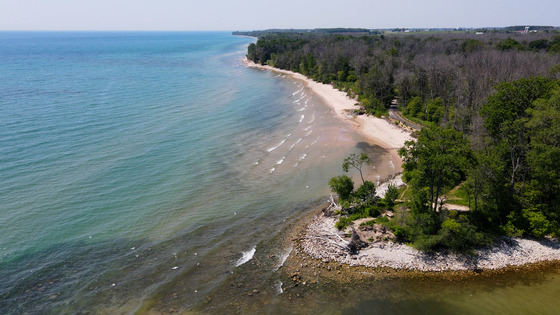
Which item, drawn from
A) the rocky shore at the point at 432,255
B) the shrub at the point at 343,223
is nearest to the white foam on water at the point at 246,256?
the rocky shore at the point at 432,255

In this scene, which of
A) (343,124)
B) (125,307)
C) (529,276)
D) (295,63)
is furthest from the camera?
(295,63)

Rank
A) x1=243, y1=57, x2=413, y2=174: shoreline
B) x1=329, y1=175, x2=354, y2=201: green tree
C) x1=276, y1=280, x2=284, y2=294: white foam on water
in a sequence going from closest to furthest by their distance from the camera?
x1=276, y1=280, x2=284, y2=294: white foam on water < x1=329, y1=175, x2=354, y2=201: green tree < x1=243, y1=57, x2=413, y2=174: shoreline

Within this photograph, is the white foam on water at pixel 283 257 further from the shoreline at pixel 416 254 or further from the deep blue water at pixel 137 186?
the deep blue water at pixel 137 186

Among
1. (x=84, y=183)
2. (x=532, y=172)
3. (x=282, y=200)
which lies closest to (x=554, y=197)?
(x=532, y=172)

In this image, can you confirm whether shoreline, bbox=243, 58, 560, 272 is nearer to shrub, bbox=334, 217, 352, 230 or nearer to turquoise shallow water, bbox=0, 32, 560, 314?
shrub, bbox=334, 217, 352, 230

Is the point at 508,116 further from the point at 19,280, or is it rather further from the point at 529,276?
the point at 19,280

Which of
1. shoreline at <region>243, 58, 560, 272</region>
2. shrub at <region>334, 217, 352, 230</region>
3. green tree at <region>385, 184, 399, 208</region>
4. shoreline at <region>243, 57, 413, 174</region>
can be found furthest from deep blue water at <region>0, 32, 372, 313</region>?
green tree at <region>385, 184, 399, 208</region>

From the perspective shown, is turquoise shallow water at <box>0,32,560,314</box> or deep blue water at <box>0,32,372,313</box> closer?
turquoise shallow water at <box>0,32,560,314</box>

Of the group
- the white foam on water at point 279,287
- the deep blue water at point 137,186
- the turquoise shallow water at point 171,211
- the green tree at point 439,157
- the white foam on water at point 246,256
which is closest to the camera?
the turquoise shallow water at point 171,211

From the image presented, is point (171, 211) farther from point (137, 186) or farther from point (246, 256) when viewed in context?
point (246, 256)
